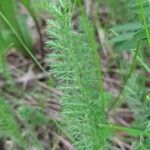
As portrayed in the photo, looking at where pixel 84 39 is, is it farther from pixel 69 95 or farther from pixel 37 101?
pixel 37 101

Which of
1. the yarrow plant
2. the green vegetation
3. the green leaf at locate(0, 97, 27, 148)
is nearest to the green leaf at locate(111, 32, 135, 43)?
the green vegetation

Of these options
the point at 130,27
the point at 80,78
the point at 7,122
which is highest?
the point at 130,27

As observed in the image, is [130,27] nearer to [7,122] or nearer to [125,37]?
[125,37]

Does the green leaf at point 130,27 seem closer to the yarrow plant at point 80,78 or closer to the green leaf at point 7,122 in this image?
the yarrow plant at point 80,78

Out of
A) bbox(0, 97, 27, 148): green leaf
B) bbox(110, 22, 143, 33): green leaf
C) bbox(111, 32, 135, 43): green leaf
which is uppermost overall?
bbox(110, 22, 143, 33): green leaf

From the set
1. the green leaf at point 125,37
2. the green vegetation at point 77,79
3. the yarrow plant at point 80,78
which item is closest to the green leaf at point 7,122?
the green vegetation at point 77,79

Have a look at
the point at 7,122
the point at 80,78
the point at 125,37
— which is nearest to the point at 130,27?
the point at 125,37

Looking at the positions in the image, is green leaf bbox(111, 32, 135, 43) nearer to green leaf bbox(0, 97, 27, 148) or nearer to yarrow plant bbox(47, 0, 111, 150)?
yarrow plant bbox(47, 0, 111, 150)

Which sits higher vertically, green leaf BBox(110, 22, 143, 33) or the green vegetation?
green leaf BBox(110, 22, 143, 33)

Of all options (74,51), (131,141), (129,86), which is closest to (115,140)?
(131,141)

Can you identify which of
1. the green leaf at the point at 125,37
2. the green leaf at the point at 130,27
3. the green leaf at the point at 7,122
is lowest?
the green leaf at the point at 7,122

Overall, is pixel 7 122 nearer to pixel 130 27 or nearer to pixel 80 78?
pixel 80 78

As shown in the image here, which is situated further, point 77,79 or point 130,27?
point 130,27

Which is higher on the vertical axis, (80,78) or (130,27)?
(130,27)
